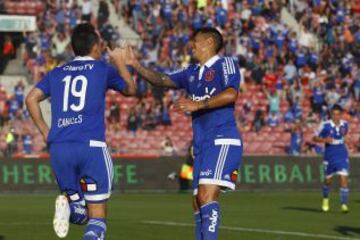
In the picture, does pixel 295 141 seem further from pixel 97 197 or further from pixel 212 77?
pixel 97 197

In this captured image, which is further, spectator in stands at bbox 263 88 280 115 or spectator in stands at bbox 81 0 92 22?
spectator in stands at bbox 81 0 92 22

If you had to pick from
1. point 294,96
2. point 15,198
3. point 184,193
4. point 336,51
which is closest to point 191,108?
point 15,198

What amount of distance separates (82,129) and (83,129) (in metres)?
0.01

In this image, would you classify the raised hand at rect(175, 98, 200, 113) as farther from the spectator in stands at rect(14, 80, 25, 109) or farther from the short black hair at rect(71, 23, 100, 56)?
the spectator in stands at rect(14, 80, 25, 109)

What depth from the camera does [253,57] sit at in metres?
45.0

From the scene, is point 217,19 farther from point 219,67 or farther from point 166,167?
point 219,67

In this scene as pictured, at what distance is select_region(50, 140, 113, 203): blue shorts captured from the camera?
1163cm

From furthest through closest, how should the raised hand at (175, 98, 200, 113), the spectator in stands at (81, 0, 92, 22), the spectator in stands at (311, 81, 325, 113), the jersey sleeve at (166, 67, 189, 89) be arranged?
the spectator in stands at (81, 0, 92, 22) < the spectator in stands at (311, 81, 325, 113) < the jersey sleeve at (166, 67, 189, 89) < the raised hand at (175, 98, 200, 113)

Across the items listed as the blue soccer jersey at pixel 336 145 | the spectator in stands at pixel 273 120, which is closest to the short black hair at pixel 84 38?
the blue soccer jersey at pixel 336 145

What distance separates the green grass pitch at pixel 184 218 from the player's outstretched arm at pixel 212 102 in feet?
17.1

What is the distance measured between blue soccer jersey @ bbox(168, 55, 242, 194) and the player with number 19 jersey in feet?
4.99

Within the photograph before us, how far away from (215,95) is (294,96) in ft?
102

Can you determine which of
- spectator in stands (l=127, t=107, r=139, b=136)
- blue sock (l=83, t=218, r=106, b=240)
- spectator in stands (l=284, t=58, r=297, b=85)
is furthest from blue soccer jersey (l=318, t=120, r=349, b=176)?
spectator in stands (l=284, t=58, r=297, b=85)

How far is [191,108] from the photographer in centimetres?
1238
